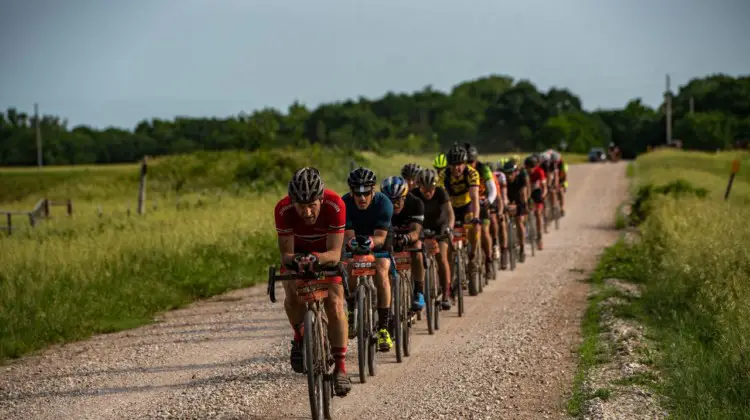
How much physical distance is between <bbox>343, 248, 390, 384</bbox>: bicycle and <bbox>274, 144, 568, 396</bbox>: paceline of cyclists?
8cm

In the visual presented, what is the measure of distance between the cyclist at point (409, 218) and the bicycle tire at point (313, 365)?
3.55 metres

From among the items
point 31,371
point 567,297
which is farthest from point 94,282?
point 567,297

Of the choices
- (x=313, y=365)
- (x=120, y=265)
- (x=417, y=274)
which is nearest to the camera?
(x=313, y=365)

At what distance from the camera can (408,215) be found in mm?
12219

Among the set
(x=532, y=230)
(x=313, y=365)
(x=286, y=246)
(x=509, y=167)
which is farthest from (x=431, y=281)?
(x=532, y=230)

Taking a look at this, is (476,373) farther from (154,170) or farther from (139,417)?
(154,170)

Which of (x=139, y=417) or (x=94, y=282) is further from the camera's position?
(x=94, y=282)

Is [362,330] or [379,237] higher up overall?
[379,237]

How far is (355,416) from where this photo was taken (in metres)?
8.68

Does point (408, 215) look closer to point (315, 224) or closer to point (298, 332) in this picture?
point (315, 224)

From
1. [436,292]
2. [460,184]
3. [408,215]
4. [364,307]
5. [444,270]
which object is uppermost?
[460,184]

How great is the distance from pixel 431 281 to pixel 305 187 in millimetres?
4949

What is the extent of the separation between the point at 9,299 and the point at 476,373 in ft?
26.1

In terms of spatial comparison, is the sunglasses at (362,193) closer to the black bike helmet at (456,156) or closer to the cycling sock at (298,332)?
the cycling sock at (298,332)
